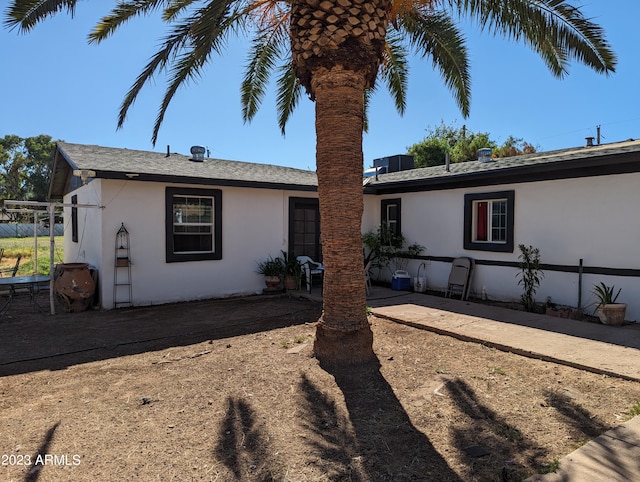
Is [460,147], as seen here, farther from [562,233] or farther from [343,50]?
[343,50]

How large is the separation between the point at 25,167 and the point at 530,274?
56170mm

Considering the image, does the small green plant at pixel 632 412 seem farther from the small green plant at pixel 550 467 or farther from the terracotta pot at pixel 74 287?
the terracotta pot at pixel 74 287

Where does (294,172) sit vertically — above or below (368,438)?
above

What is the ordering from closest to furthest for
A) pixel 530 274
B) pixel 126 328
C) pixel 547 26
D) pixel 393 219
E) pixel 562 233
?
1. pixel 547 26
2. pixel 126 328
3. pixel 562 233
4. pixel 530 274
5. pixel 393 219

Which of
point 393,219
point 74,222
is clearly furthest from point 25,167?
point 393,219

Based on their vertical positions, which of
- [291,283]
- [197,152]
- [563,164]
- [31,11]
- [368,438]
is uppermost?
[31,11]

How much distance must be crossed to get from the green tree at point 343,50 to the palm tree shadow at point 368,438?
0.80m

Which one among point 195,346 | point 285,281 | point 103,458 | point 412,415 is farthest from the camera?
point 285,281

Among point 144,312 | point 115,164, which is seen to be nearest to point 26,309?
point 144,312

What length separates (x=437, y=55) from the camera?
7.52 metres

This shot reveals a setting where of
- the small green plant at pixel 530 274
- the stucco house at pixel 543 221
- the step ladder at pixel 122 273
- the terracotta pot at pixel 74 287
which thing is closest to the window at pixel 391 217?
the stucco house at pixel 543 221

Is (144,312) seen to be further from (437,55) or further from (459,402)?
(437,55)

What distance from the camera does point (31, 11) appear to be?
536 cm

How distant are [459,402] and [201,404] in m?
2.48
